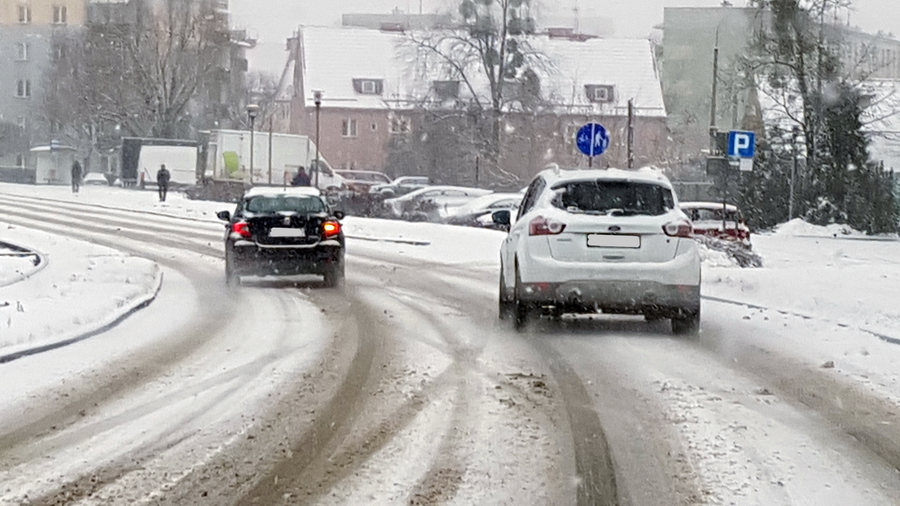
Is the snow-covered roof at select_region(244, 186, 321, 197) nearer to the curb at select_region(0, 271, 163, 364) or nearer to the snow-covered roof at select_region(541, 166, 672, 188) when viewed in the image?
the curb at select_region(0, 271, 163, 364)

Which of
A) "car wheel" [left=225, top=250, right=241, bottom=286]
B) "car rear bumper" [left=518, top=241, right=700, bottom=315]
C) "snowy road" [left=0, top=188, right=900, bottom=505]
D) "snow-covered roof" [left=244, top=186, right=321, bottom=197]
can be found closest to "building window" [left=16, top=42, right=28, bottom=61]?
"snow-covered roof" [left=244, top=186, right=321, bottom=197]

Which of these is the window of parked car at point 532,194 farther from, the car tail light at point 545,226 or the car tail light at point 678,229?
the car tail light at point 678,229

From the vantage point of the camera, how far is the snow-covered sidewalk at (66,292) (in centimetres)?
1238

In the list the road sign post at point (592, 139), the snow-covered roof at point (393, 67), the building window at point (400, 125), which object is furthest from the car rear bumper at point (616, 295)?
the snow-covered roof at point (393, 67)

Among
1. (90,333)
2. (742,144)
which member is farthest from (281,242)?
(742,144)

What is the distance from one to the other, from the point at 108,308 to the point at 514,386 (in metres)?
6.44

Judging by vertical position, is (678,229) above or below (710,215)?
above

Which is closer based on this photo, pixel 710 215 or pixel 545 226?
pixel 545 226

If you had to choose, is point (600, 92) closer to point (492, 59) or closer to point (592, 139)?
point (492, 59)

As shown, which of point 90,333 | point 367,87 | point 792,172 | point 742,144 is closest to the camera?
point 90,333

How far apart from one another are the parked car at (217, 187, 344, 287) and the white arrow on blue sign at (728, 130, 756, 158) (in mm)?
11215

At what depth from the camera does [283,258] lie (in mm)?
18859

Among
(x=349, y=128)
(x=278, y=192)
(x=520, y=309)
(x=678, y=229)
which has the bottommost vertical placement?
(x=520, y=309)

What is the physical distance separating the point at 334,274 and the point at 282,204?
1281 millimetres
